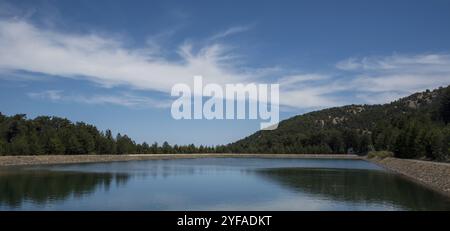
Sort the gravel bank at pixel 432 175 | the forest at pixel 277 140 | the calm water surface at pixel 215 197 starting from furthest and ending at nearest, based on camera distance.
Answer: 1. the forest at pixel 277 140
2. the gravel bank at pixel 432 175
3. the calm water surface at pixel 215 197

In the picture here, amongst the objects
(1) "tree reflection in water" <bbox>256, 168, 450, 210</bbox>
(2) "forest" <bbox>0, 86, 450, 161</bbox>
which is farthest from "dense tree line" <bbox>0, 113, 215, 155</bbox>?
(1) "tree reflection in water" <bbox>256, 168, 450, 210</bbox>

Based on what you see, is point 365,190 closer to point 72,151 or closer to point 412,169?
point 412,169

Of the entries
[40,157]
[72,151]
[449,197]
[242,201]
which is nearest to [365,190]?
[449,197]

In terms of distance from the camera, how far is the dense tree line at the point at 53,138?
9569 cm

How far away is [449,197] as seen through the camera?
3262 cm

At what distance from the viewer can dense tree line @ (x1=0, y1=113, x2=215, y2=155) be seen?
Answer: 3767 inches

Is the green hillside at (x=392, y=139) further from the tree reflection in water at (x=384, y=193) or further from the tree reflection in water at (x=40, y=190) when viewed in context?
the tree reflection in water at (x=40, y=190)

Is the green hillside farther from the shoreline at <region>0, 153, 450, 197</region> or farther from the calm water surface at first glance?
the calm water surface

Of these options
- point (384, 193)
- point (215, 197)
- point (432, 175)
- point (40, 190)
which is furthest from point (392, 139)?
point (40, 190)

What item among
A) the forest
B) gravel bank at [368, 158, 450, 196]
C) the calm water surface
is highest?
the forest

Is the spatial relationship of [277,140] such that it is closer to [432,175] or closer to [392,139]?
[392,139]

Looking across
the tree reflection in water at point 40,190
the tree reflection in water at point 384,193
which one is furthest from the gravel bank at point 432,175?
the tree reflection in water at point 40,190
